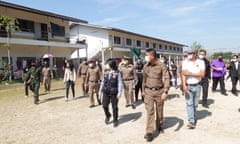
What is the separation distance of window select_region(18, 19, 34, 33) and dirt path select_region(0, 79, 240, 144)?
14.6 meters

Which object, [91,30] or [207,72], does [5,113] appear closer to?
[207,72]

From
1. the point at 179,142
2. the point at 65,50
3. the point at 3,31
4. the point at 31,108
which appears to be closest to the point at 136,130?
the point at 179,142

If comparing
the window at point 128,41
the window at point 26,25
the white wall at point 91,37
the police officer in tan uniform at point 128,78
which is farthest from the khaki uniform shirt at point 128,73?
the window at point 128,41

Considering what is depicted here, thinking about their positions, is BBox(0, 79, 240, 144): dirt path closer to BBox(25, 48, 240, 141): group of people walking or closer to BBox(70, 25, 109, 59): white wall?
BBox(25, 48, 240, 141): group of people walking

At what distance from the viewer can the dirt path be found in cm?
513

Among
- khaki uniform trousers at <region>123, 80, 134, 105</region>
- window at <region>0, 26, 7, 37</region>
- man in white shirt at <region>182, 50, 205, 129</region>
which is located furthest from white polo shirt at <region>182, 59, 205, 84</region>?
window at <region>0, 26, 7, 37</region>

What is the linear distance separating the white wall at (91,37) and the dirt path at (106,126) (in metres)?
Answer: 22.9

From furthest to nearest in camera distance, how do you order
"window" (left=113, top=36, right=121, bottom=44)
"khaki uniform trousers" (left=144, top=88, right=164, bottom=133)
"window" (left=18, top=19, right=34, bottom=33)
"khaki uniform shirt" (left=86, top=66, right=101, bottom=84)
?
"window" (left=113, top=36, right=121, bottom=44) → "window" (left=18, top=19, right=34, bottom=33) → "khaki uniform shirt" (left=86, top=66, right=101, bottom=84) → "khaki uniform trousers" (left=144, top=88, right=164, bottom=133)

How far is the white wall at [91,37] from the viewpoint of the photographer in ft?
104

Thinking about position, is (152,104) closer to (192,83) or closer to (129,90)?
(192,83)

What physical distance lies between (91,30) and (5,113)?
85.3ft

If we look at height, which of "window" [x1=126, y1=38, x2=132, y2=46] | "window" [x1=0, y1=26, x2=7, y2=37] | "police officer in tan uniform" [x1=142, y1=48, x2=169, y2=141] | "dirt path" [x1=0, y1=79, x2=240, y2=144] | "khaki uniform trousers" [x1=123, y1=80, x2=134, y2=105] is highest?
"window" [x1=126, y1=38, x2=132, y2=46]

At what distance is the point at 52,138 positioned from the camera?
213 inches

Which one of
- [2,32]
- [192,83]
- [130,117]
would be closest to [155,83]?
[192,83]
